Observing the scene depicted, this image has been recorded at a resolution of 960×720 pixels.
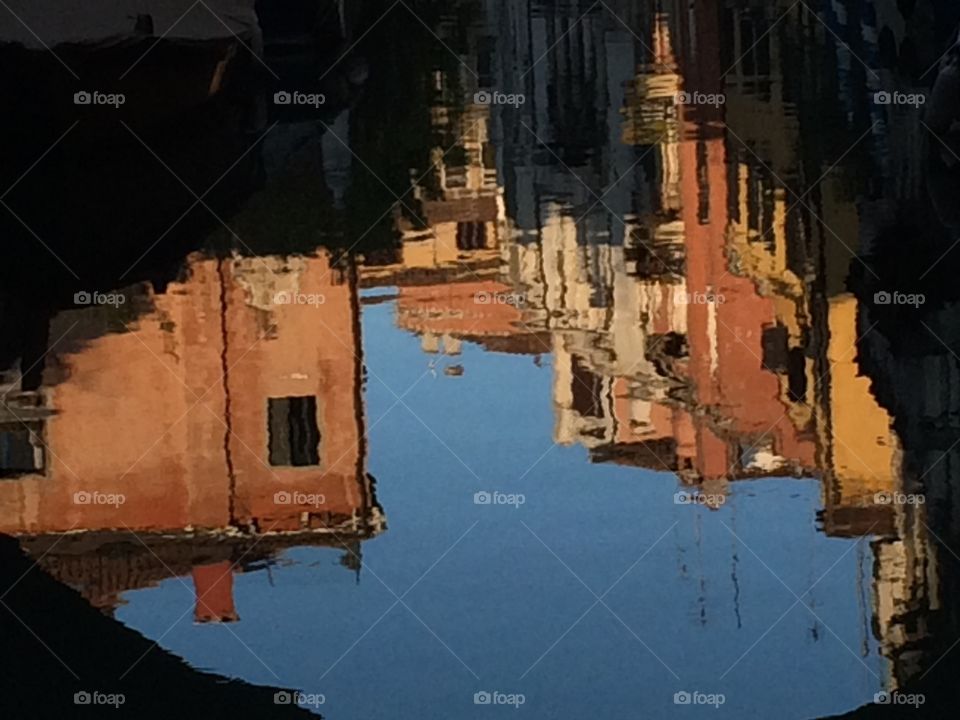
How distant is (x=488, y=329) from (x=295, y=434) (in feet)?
6.03

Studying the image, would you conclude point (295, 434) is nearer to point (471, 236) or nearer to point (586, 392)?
point (586, 392)

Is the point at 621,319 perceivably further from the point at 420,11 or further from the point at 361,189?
the point at 420,11

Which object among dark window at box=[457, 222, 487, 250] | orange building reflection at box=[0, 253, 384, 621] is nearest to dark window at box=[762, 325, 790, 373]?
orange building reflection at box=[0, 253, 384, 621]

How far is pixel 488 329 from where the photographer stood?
10.6 meters

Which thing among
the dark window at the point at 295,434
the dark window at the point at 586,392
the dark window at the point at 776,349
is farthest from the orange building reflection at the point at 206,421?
the dark window at the point at 776,349

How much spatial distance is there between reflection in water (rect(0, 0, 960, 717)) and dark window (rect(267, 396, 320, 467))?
3 centimetres

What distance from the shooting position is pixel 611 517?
7.77m

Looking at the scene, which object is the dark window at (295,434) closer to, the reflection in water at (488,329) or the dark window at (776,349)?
the reflection in water at (488,329)

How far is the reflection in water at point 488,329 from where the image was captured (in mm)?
7637

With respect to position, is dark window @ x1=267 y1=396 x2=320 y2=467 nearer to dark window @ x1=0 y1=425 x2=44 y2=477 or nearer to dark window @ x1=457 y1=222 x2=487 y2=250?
dark window @ x1=0 y1=425 x2=44 y2=477

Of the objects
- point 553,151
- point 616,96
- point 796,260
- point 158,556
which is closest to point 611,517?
point 158,556

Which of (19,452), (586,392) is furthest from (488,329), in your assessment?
(19,452)

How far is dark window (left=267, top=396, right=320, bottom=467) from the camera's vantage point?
864 cm

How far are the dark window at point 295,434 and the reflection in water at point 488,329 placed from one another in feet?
0.11
